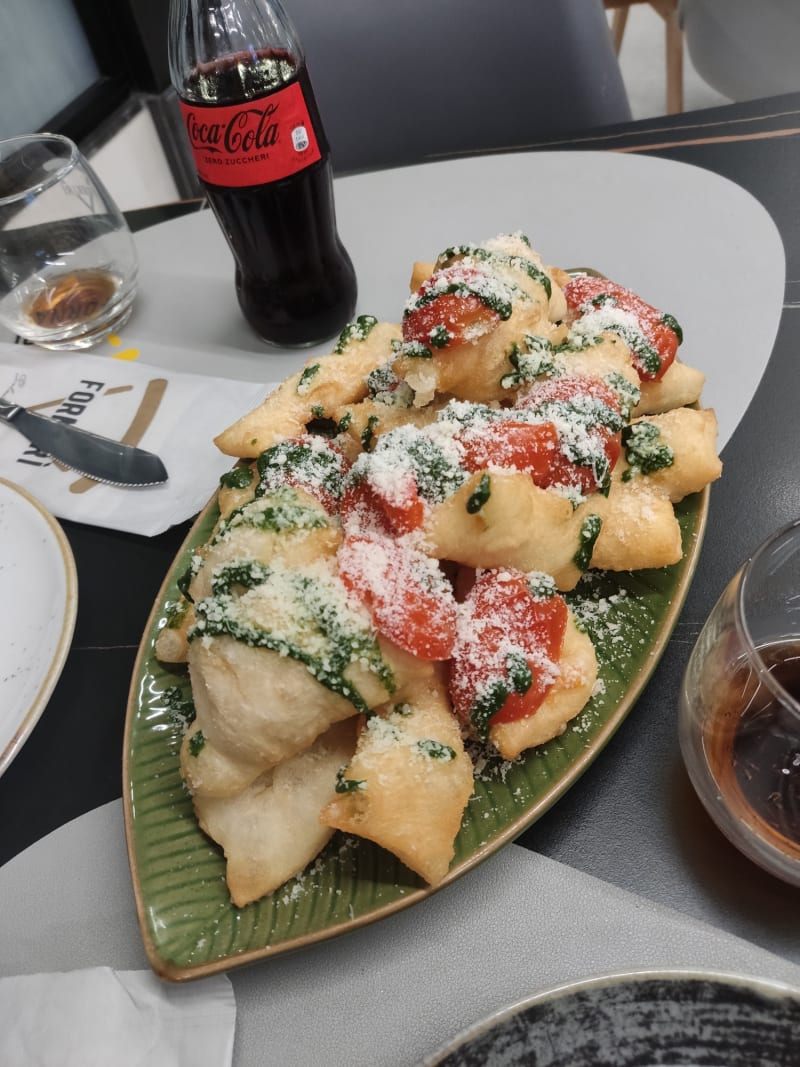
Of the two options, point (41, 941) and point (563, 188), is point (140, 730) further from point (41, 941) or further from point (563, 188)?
point (563, 188)

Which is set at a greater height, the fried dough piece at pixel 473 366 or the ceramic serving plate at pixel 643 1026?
the fried dough piece at pixel 473 366

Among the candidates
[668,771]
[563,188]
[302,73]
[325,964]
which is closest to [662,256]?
[563,188]

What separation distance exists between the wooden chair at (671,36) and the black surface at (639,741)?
4.42ft

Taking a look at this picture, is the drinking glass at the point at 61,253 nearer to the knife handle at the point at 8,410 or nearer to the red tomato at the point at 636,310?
the knife handle at the point at 8,410

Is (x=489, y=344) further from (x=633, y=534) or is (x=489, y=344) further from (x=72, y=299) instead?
(x=72, y=299)

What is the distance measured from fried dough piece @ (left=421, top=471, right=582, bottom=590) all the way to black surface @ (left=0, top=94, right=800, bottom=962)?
176 mm

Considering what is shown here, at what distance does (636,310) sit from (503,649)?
0.41 meters

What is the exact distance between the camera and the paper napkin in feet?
1.84

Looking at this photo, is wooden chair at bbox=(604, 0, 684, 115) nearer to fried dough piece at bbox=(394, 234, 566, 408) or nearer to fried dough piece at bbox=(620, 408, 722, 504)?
fried dough piece at bbox=(394, 234, 566, 408)

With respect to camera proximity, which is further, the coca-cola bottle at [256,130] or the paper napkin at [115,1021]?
the coca-cola bottle at [256,130]

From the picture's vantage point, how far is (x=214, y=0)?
90 centimetres

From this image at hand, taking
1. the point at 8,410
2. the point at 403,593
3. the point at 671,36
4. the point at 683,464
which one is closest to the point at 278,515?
the point at 403,593

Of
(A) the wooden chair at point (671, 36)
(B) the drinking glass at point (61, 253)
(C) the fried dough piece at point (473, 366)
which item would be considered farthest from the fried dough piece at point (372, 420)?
(A) the wooden chair at point (671, 36)

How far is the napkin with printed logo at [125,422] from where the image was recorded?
0.94 meters
